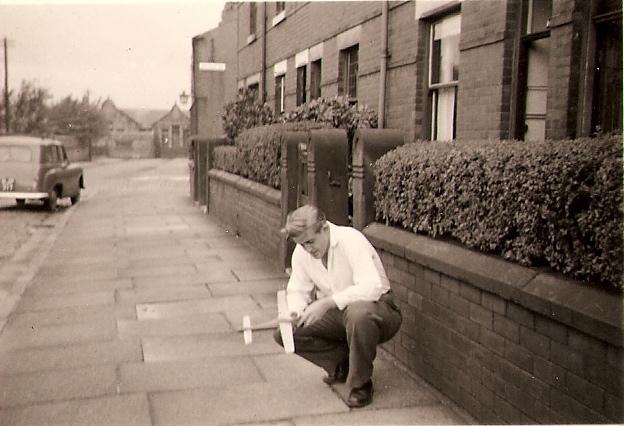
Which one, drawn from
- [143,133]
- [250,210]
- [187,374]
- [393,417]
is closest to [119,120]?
[143,133]

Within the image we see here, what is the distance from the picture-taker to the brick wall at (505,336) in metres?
3.18

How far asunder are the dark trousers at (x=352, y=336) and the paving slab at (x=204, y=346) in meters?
1.08

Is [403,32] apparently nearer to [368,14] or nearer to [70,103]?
[368,14]

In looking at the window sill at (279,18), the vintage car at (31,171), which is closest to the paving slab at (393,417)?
the window sill at (279,18)

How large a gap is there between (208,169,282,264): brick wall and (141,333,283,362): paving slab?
131 inches

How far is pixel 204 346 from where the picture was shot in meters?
5.87

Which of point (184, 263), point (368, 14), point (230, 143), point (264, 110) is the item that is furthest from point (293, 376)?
point (230, 143)

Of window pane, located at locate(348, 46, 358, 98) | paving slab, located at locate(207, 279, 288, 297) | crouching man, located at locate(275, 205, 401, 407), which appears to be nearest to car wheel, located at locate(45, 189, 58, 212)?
window pane, located at locate(348, 46, 358, 98)

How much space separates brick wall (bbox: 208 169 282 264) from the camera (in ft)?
31.9

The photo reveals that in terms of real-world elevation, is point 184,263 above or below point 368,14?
below

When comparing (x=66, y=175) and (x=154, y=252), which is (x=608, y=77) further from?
(x=66, y=175)

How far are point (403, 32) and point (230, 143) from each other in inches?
312

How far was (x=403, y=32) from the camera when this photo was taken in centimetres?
968

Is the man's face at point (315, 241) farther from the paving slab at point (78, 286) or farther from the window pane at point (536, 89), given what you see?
the paving slab at point (78, 286)
